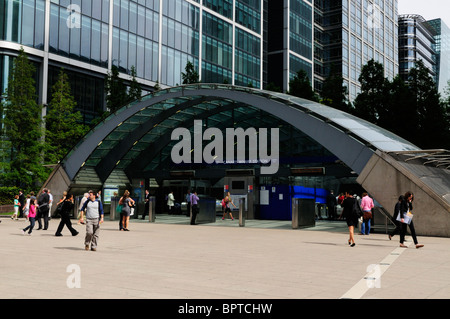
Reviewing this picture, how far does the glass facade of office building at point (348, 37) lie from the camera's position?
264ft

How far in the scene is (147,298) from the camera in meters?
6.31

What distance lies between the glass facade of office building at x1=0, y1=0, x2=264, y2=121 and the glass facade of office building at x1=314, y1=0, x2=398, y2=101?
1693cm

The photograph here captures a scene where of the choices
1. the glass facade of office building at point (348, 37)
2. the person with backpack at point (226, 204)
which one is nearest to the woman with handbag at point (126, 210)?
the person with backpack at point (226, 204)

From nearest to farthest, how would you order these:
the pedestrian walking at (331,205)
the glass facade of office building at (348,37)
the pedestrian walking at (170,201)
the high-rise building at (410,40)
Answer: the pedestrian walking at (331,205) → the pedestrian walking at (170,201) → the glass facade of office building at (348,37) → the high-rise building at (410,40)

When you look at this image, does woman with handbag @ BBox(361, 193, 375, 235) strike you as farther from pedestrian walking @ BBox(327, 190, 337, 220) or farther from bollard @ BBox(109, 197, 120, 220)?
bollard @ BBox(109, 197, 120, 220)

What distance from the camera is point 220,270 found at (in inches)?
355

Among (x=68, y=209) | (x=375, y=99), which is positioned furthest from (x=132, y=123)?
(x=375, y=99)

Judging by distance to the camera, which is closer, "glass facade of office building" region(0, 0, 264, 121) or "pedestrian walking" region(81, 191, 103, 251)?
"pedestrian walking" region(81, 191, 103, 251)

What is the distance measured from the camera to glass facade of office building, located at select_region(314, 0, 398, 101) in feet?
264

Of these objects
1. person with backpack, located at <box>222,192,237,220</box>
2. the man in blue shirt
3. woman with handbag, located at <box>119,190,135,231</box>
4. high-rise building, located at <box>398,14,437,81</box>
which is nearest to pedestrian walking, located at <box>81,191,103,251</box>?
woman with handbag, located at <box>119,190,135,231</box>

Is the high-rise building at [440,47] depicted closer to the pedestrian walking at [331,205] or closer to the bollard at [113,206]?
the pedestrian walking at [331,205]

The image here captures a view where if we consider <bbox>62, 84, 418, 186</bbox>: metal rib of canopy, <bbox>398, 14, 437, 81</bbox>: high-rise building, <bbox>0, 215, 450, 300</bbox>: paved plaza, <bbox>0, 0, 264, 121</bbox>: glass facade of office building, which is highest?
<bbox>398, 14, 437, 81</bbox>: high-rise building

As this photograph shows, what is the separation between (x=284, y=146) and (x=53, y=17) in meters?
25.5

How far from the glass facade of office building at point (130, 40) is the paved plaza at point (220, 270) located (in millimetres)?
29957
